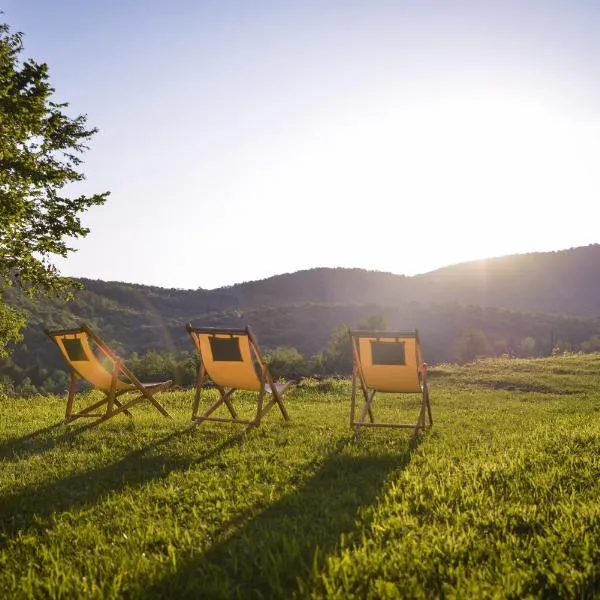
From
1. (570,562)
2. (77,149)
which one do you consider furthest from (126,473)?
(77,149)

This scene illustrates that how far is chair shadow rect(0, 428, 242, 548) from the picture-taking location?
3.90m

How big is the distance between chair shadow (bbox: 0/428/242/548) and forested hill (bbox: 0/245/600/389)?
7095 centimetres

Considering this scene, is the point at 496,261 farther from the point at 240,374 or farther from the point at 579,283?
the point at 240,374

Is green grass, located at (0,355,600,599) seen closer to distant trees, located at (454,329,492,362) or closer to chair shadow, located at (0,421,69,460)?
chair shadow, located at (0,421,69,460)

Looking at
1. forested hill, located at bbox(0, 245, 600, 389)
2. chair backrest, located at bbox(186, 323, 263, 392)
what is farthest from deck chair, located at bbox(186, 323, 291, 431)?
forested hill, located at bbox(0, 245, 600, 389)

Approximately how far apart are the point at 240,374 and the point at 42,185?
7.31 metres

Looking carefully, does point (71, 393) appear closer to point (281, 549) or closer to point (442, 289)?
point (281, 549)

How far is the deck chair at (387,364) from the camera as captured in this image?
7180 millimetres

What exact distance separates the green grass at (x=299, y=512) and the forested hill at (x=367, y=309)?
7095 cm

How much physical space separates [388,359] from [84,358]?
14.7 ft

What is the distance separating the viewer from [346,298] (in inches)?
5743

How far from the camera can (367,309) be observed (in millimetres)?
128000

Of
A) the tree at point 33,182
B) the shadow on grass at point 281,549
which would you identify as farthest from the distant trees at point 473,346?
the shadow on grass at point 281,549

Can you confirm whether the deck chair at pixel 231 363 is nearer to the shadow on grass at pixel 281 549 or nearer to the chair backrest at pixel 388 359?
the chair backrest at pixel 388 359
